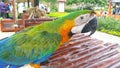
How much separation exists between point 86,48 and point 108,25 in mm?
13429

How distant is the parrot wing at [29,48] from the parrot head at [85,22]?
0.27 metres

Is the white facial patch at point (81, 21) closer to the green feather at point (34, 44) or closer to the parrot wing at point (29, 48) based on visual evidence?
the green feather at point (34, 44)

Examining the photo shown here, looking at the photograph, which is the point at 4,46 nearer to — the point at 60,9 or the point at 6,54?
the point at 6,54

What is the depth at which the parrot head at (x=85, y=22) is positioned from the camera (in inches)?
112

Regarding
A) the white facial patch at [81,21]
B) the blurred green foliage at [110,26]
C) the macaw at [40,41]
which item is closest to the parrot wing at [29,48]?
the macaw at [40,41]

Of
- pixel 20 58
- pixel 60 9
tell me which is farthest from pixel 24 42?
pixel 60 9

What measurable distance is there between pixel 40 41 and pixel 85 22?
0.47 meters

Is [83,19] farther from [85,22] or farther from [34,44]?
[34,44]

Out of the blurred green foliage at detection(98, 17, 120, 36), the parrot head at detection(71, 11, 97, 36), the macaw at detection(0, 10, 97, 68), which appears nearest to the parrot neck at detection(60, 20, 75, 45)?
the macaw at detection(0, 10, 97, 68)

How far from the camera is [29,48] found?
2920mm

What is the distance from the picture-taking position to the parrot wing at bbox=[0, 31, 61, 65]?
2.93 metres

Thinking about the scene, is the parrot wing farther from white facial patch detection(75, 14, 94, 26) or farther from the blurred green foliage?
the blurred green foliage

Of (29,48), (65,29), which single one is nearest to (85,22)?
(65,29)

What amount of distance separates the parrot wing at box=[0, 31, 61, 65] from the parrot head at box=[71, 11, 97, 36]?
0.87ft
